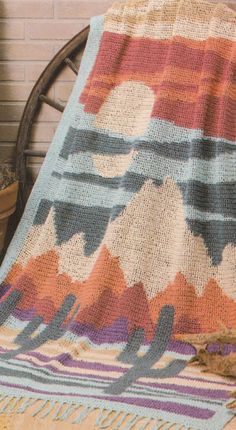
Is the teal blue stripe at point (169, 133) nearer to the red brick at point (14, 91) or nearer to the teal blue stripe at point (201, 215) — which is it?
the teal blue stripe at point (201, 215)

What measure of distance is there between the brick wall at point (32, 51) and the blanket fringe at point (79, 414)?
1.27 meters

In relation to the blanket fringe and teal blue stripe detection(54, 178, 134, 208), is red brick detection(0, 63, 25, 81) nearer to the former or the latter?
teal blue stripe detection(54, 178, 134, 208)

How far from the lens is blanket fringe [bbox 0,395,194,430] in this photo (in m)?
1.37

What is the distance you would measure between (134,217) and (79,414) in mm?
817

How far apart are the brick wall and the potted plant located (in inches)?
10.0

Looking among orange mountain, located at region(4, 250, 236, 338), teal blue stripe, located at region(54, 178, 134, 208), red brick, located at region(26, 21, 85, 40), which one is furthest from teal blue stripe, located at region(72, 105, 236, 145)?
red brick, located at region(26, 21, 85, 40)

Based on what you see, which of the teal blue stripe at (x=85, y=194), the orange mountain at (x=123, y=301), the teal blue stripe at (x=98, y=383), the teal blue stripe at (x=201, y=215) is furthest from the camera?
the teal blue stripe at (x=85, y=194)

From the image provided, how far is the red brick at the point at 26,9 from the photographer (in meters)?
2.53

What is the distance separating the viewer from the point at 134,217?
214cm

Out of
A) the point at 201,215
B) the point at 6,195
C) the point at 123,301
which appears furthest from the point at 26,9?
the point at 123,301

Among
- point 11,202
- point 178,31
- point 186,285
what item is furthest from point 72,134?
point 186,285

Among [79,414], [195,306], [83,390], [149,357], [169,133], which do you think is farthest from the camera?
[169,133]

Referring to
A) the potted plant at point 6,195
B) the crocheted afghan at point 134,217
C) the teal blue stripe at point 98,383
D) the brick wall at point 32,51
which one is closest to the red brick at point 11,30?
the brick wall at point 32,51

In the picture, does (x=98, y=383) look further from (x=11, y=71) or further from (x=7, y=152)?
(x=11, y=71)
